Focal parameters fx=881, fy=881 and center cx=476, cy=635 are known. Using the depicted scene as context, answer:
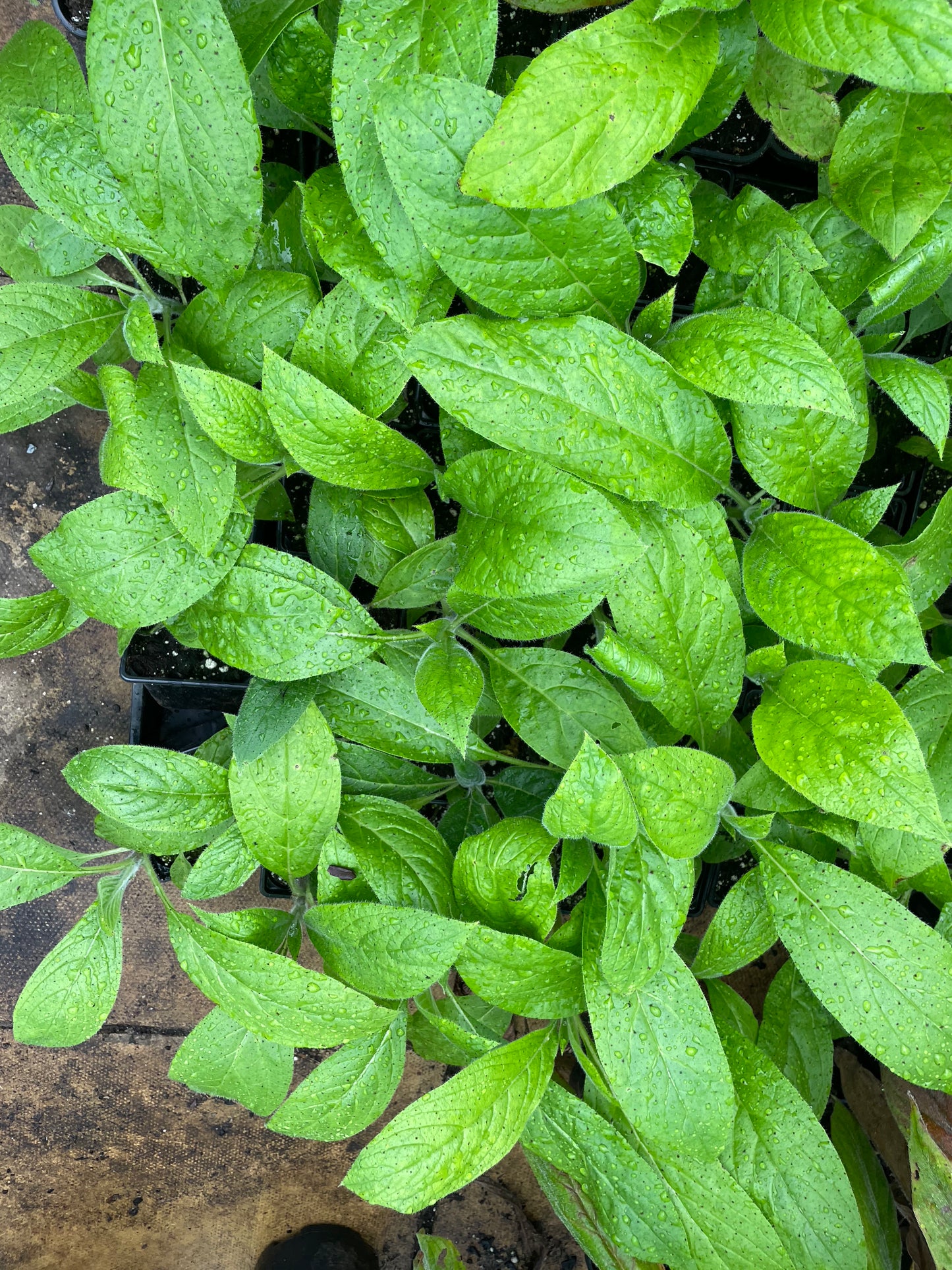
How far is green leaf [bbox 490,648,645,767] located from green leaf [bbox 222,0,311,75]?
593 millimetres

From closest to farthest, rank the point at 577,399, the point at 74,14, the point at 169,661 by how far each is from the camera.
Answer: the point at 577,399
the point at 74,14
the point at 169,661

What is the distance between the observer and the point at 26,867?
39.9 inches

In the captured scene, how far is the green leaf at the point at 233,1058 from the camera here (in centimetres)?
97

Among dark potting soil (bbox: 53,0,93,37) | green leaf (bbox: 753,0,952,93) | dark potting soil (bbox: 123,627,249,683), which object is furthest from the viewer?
dark potting soil (bbox: 123,627,249,683)

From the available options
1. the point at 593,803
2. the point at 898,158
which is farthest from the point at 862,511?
the point at 593,803

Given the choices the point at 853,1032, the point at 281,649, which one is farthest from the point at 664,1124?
the point at 281,649

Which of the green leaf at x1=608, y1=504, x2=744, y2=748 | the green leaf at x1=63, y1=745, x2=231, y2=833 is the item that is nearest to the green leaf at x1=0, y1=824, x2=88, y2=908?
the green leaf at x1=63, y1=745, x2=231, y2=833

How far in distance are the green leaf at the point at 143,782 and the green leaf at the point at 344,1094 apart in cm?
31

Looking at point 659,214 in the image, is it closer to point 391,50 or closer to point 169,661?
point 391,50

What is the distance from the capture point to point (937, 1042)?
882mm

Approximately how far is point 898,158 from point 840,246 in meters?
0.09

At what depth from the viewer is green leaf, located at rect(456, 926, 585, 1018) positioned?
0.87 metres

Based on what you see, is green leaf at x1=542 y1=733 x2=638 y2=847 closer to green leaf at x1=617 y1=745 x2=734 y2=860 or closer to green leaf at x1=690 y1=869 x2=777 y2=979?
green leaf at x1=617 y1=745 x2=734 y2=860

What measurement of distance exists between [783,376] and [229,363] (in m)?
0.53
